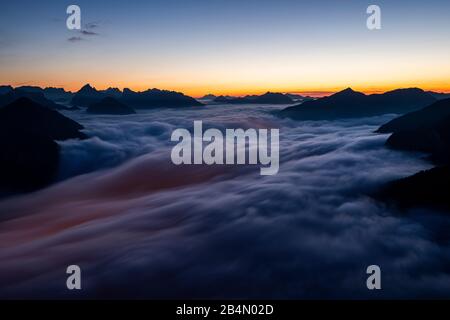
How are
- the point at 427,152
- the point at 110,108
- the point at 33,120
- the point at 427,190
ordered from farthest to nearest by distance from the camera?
the point at 110,108, the point at 33,120, the point at 427,152, the point at 427,190

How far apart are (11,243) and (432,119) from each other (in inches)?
2106

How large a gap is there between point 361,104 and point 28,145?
6282 inches

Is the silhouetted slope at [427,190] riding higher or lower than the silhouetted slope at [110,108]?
lower

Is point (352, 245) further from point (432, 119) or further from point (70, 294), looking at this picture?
point (432, 119)

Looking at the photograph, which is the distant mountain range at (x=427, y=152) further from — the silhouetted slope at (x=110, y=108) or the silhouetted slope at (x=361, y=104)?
the silhouetted slope at (x=110, y=108)

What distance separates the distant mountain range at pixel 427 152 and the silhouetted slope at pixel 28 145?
42673 millimetres

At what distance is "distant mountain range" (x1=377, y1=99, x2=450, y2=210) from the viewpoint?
1925cm

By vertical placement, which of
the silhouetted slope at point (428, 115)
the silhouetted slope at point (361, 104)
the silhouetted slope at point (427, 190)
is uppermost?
the silhouetted slope at point (361, 104)

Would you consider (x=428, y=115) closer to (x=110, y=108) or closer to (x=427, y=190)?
(x=427, y=190)

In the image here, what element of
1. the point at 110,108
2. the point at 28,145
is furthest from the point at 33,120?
the point at 110,108

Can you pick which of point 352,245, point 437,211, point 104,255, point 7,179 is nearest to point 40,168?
point 7,179

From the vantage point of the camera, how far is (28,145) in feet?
135

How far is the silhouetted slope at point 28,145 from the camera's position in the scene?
127 feet

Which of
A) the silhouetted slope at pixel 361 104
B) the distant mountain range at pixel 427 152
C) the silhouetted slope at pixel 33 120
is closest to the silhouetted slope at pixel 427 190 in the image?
the distant mountain range at pixel 427 152
